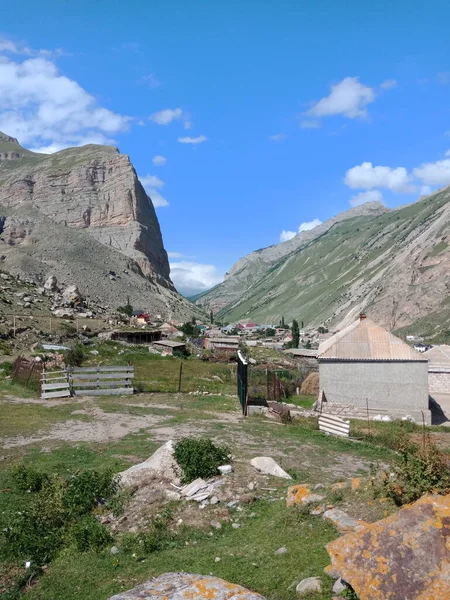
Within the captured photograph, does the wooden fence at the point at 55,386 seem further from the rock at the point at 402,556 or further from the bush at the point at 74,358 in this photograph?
the rock at the point at 402,556

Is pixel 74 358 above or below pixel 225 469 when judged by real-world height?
above

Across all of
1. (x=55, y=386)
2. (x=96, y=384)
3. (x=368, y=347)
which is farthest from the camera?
(x=368, y=347)

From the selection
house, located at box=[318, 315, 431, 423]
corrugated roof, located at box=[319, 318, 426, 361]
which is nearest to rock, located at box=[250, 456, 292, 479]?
house, located at box=[318, 315, 431, 423]

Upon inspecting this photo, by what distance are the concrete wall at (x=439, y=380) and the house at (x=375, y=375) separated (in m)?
7.84

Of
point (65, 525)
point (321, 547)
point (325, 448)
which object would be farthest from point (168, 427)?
point (321, 547)

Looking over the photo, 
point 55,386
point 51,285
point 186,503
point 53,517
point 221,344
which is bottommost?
point 53,517

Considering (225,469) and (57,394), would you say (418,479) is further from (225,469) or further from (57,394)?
(57,394)

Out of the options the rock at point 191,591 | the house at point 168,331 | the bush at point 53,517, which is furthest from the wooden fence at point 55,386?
the house at point 168,331

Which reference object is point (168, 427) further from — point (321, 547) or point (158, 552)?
point (321, 547)

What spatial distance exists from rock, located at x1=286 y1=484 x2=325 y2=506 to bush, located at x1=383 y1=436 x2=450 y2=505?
1.12m

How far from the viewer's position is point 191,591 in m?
5.16

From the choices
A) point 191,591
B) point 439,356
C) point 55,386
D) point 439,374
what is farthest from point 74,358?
point 191,591

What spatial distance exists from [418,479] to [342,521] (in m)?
1.24

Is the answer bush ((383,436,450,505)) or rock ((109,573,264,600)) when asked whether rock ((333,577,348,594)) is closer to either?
rock ((109,573,264,600))
